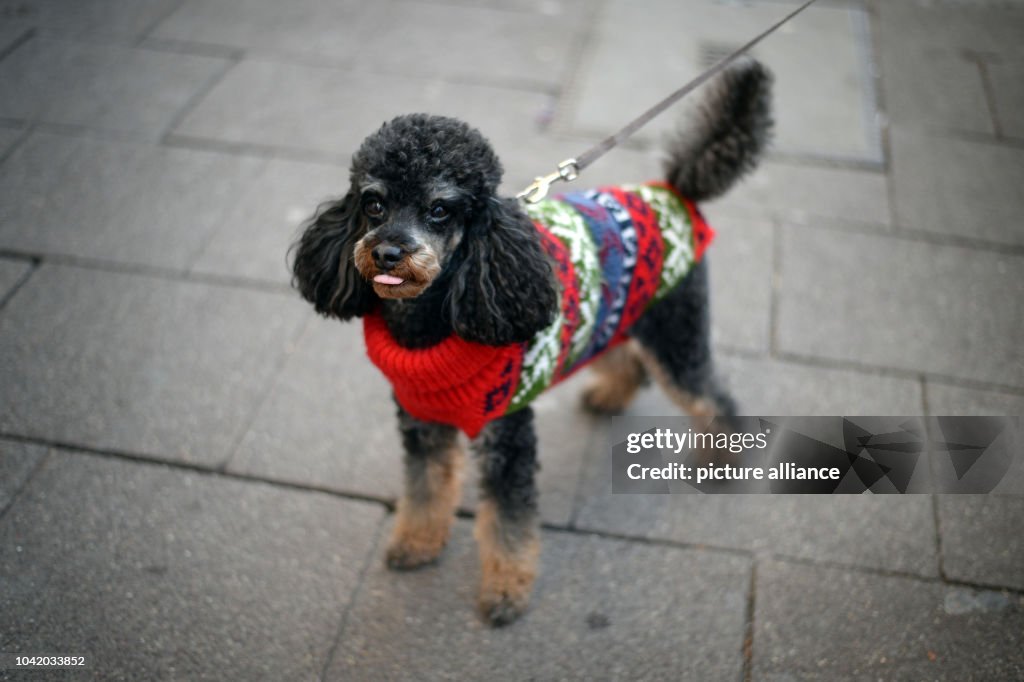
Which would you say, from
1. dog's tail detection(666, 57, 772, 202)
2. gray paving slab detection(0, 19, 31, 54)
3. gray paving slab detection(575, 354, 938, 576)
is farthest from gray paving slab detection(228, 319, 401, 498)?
gray paving slab detection(0, 19, 31, 54)

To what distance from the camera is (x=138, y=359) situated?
11.4ft

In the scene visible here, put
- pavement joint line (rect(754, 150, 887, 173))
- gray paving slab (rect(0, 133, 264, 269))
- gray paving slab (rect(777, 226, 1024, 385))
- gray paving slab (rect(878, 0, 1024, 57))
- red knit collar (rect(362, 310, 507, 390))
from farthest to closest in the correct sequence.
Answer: gray paving slab (rect(878, 0, 1024, 57)) < pavement joint line (rect(754, 150, 887, 173)) < gray paving slab (rect(0, 133, 264, 269)) < gray paving slab (rect(777, 226, 1024, 385)) < red knit collar (rect(362, 310, 507, 390))

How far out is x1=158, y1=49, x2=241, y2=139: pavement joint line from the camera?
4639mm

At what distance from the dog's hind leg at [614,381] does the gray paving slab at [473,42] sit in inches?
95.5

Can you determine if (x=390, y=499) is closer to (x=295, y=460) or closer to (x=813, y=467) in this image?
(x=295, y=460)

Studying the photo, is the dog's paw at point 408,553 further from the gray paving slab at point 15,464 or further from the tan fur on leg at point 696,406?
the gray paving slab at point 15,464

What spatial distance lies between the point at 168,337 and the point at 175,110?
1.86m

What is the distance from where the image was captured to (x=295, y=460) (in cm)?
312

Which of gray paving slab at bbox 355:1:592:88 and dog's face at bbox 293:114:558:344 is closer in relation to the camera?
dog's face at bbox 293:114:558:344

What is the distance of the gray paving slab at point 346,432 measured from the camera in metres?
3.08

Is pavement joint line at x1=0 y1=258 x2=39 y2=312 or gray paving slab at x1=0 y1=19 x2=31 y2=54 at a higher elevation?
gray paving slab at x1=0 y1=19 x2=31 y2=54

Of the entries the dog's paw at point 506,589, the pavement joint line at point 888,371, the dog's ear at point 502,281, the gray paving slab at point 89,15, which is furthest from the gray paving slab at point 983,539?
the gray paving slab at point 89,15

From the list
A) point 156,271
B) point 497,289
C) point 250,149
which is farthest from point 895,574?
point 250,149

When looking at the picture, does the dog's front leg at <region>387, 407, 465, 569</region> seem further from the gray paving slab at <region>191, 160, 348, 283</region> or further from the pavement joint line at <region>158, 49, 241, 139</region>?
the pavement joint line at <region>158, 49, 241, 139</region>
